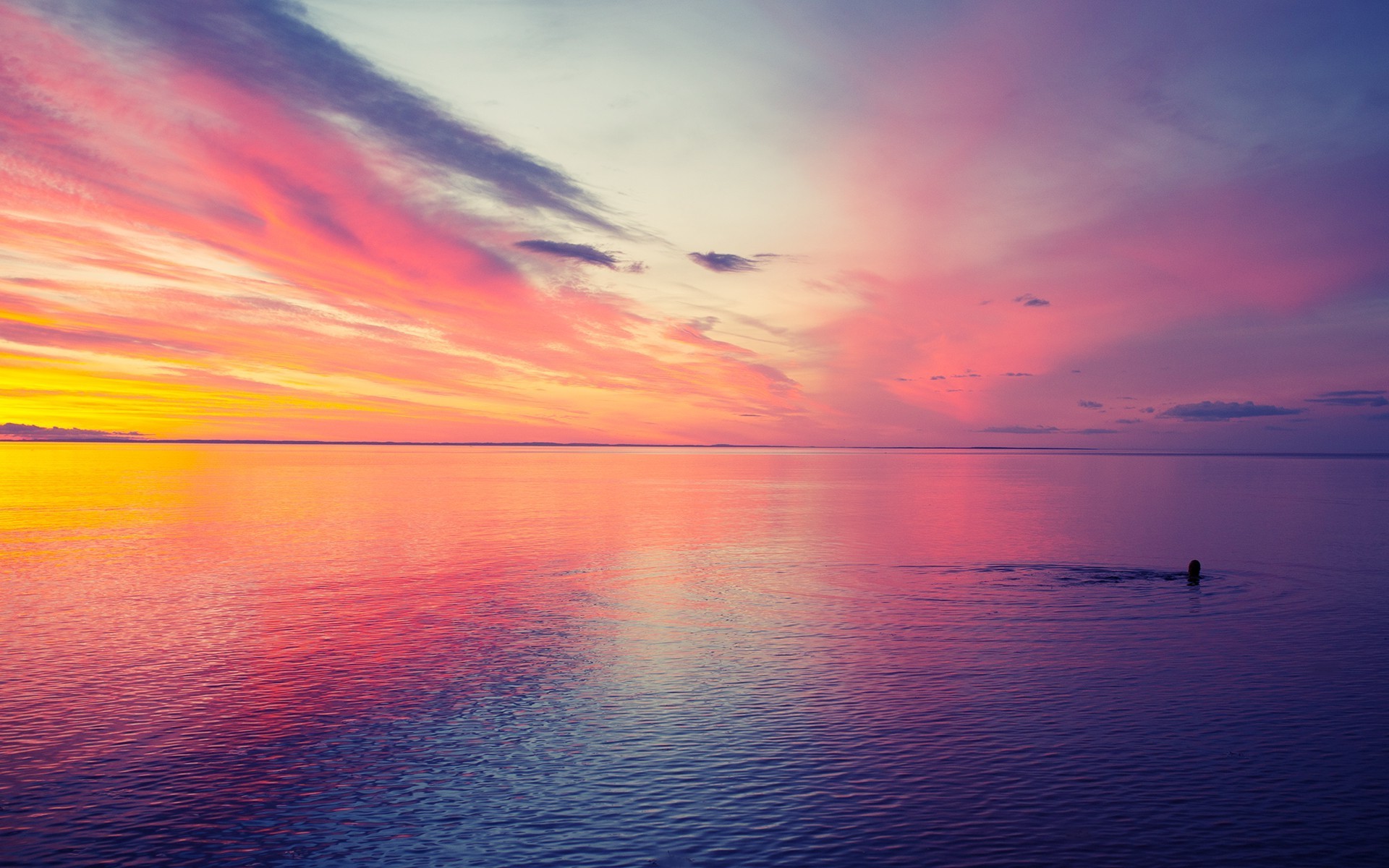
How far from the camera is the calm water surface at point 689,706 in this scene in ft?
55.7

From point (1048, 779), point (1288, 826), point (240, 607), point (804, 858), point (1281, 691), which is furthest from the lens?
point (240, 607)

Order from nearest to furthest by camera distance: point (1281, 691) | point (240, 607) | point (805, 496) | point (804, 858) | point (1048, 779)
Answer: point (804, 858) < point (1048, 779) < point (1281, 691) < point (240, 607) < point (805, 496)

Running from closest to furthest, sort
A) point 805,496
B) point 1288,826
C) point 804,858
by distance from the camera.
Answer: point 804,858, point 1288,826, point 805,496

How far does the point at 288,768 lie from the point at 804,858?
12012 millimetres

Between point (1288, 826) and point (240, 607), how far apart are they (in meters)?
38.8

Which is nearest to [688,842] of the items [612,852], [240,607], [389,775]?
[612,852]

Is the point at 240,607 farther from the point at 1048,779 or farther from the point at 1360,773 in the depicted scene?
the point at 1360,773

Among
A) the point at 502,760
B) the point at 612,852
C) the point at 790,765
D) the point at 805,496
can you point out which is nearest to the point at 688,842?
the point at 612,852

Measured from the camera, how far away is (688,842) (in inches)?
648

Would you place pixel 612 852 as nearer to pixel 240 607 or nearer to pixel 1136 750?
pixel 1136 750

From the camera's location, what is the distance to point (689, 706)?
82.4ft

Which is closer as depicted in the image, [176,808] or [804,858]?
[804,858]

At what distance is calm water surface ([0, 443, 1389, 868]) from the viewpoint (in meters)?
17.0

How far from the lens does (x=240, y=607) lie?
39531mm
